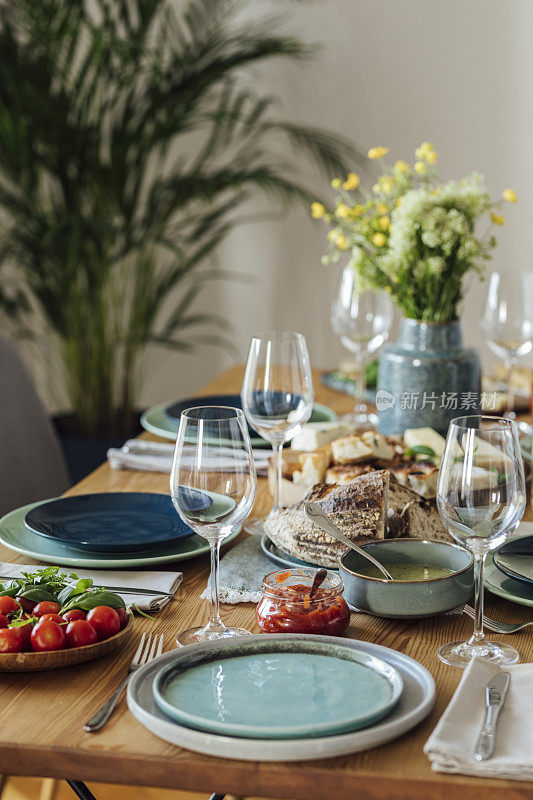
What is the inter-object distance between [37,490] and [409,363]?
2.74 ft

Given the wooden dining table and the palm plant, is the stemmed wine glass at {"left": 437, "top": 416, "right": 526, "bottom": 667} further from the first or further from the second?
the palm plant

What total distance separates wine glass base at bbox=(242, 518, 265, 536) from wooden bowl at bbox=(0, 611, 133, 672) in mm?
416

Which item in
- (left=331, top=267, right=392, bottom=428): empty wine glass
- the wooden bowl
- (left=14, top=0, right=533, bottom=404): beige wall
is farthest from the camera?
(left=14, top=0, right=533, bottom=404): beige wall

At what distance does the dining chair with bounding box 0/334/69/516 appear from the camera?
1846mm

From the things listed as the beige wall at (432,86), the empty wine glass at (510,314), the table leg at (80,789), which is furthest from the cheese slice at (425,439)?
the beige wall at (432,86)

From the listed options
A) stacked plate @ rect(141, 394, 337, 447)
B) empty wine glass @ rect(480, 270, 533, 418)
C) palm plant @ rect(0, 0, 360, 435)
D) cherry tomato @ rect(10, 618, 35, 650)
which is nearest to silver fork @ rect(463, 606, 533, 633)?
cherry tomato @ rect(10, 618, 35, 650)

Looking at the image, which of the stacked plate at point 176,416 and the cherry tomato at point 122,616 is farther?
the stacked plate at point 176,416

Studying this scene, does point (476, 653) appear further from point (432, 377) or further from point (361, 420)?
point (361, 420)

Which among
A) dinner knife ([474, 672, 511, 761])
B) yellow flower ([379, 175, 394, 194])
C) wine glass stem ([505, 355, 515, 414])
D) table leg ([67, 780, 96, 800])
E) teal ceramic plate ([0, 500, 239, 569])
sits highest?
yellow flower ([379, 175, 394, 194])

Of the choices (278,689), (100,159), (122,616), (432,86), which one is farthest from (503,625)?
(432,86)

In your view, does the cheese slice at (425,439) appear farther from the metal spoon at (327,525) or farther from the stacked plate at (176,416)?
the metal spoon at (327,525)

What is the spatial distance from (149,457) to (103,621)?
76 centimetres

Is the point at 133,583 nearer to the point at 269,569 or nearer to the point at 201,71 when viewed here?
the point at 269,569

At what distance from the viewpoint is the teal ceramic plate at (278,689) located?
71cm
